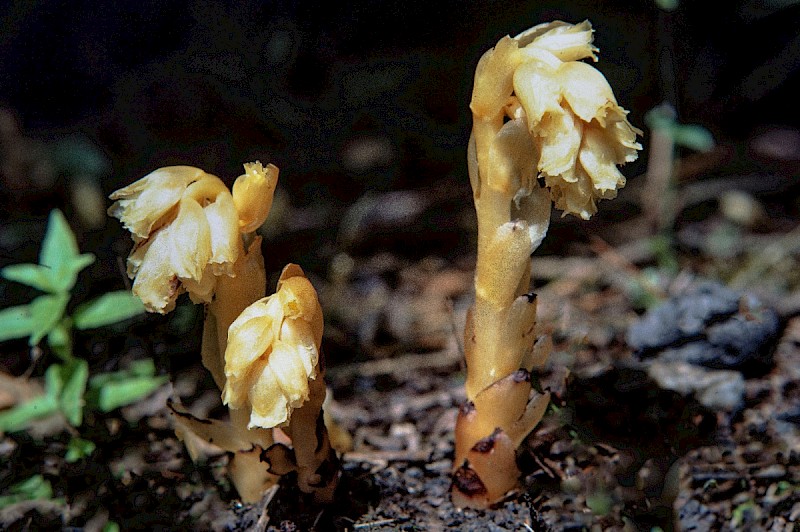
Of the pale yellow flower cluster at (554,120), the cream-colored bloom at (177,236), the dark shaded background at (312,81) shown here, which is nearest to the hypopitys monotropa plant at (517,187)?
the pale yellow flower cluster at (554,120)

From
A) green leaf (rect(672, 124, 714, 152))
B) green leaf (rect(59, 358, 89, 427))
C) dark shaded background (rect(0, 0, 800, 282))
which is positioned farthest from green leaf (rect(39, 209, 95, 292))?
green leaf (rect(672, 124, 714, 152))

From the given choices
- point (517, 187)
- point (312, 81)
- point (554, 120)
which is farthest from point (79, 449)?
point (312, 81)

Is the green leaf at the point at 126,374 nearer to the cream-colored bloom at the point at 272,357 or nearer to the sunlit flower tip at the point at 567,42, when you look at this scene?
the cream-colored bloom at the point at 272,357

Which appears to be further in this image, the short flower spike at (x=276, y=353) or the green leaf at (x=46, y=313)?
the green leaf at (x=46, y=313)

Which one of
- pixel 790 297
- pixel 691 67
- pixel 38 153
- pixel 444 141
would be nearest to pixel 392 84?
pixel 444 141

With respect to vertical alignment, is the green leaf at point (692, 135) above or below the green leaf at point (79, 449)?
above

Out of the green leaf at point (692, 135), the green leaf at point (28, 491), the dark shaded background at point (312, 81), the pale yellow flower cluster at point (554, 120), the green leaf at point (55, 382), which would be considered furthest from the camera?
the dark shaded background at point (312, 81)

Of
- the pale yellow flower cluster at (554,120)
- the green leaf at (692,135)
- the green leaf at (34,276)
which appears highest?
the pale yellow flower cluster at (554,120)

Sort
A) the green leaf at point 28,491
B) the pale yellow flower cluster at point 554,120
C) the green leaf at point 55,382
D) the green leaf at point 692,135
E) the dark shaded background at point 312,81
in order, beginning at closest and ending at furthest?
the pale yellow flower cluster at point 554,120 → the green leaf at point 28,491 → the green leaf at point 55,382 → the green leaf at point 692,135 → the dark shaded background at point 312,81
